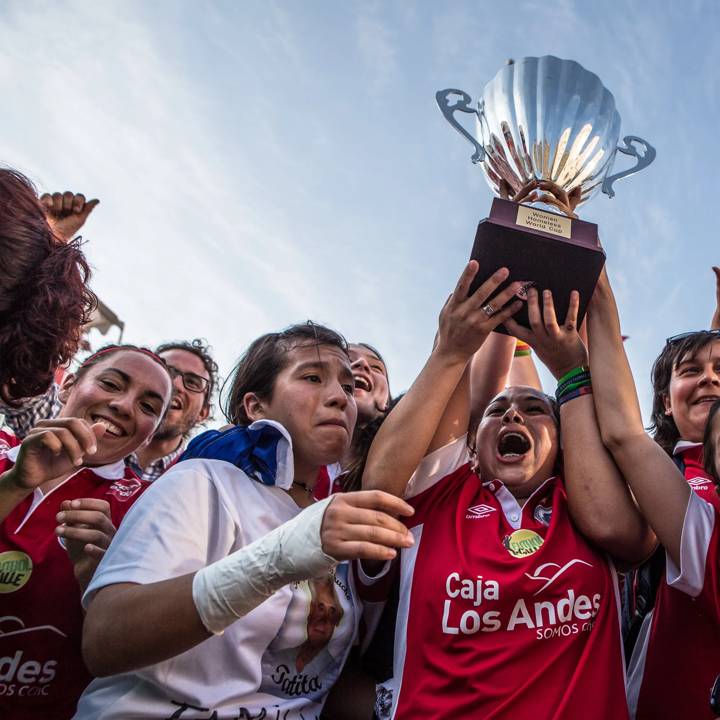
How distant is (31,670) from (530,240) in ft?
7.72

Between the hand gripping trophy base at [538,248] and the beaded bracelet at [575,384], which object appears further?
the beaded bracelet at [575,384]

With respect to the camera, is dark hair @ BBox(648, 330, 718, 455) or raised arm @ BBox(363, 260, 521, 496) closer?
raised arm @ BBox(363, 260, 521, 496)

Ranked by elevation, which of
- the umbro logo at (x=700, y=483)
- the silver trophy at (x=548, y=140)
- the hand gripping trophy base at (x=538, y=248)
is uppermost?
the silver trophy at (x=548, y=140)

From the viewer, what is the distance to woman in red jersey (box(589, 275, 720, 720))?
218 cm

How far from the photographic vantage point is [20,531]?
257 centimetres

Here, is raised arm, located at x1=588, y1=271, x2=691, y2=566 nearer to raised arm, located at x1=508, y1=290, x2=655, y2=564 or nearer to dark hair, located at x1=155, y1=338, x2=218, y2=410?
raised arm, located at x1=508, y1=290, x2=655, y2=564

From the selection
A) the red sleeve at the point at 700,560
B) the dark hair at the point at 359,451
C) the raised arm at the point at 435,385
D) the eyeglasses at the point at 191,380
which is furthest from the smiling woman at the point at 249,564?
the eyeglasses at the point at 191,380

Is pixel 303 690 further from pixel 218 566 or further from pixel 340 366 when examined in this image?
pixel 340 366

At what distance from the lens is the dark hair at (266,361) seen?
2744mm

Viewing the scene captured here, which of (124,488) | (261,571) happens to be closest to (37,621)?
(124,488)

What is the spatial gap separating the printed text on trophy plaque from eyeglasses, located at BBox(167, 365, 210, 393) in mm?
3257

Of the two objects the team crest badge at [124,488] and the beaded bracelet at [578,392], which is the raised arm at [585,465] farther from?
the team crest badge at [124,488]

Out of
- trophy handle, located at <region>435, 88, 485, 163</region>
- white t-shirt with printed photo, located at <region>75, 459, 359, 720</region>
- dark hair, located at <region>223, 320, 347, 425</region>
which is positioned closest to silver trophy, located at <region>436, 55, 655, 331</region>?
trophy handle, located at <region>435, 88, 485, 163</region>

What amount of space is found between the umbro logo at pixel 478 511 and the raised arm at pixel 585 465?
30cm
